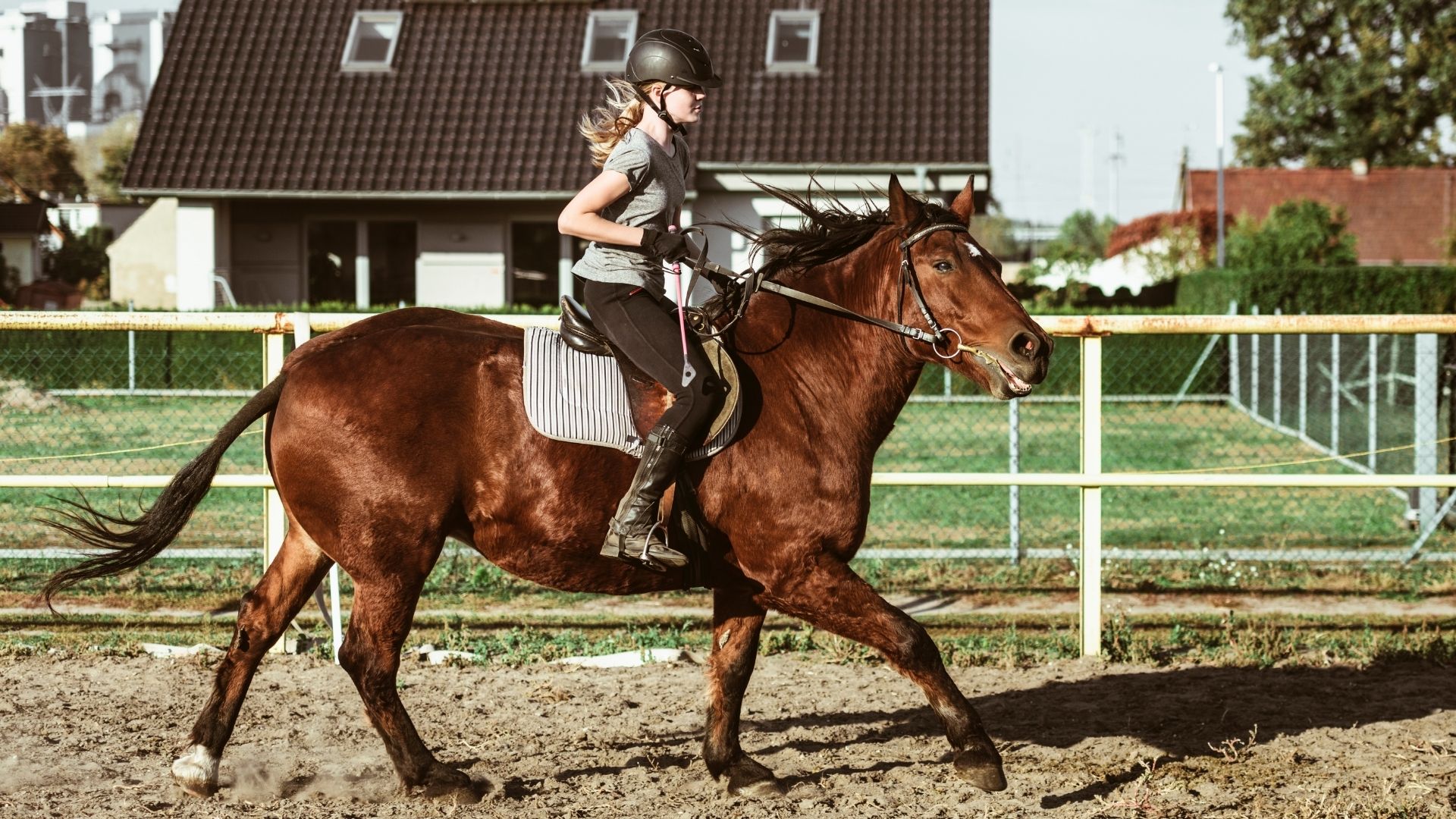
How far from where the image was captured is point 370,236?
24.2 meters

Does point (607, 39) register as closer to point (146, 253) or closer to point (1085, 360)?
point (146, 253)

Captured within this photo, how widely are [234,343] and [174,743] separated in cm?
1016


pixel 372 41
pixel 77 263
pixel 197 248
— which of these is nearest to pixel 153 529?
pixel 197 248

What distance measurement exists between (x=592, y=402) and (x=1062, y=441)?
12.3 meters

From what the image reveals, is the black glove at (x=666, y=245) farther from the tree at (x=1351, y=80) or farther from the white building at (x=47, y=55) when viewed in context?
the white building at (x=47, y=55)

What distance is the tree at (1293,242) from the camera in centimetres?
3100

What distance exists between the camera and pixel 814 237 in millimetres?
5188

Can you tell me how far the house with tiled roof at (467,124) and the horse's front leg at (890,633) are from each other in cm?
1763

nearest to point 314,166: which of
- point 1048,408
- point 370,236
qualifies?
point 370,236

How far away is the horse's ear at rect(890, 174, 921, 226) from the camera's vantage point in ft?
15.8

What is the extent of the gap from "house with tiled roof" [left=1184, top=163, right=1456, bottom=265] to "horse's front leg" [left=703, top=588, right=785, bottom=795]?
44986mm

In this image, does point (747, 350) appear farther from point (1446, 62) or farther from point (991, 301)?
point (1446, 62)

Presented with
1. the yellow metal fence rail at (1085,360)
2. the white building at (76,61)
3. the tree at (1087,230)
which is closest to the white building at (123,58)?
the white building at (76,61)

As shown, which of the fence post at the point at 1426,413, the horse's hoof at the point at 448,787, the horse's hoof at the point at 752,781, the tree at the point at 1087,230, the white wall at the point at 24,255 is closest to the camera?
the horse's hoof at the point at 448,787
